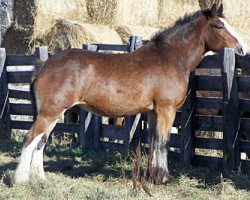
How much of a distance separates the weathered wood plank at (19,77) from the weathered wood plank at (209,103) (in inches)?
144

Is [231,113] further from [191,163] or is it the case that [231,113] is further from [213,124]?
[191,163]

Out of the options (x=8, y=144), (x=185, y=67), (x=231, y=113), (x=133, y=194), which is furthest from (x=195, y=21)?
(x=8, y=144)

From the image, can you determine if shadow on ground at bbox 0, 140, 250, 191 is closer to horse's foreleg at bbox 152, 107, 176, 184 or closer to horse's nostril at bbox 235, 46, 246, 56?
horse's foreleg at bbox 152, 107, 176, 184

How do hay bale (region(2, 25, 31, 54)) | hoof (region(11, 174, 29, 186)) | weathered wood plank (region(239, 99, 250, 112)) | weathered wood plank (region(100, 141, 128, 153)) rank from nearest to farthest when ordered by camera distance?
hoof (region(11, 174, 29, 186))
weathered wood plank (region(239, 99, 250, 112))
weathered wood plank (region(100, 141, 128, 153))
hay bale (region(2, 25, 31, 54))

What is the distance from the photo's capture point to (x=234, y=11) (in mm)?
17438

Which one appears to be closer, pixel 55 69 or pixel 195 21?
pixel 55 69

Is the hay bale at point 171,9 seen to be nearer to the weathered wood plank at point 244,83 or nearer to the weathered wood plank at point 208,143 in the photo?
the weathered wood plank at point 208,143

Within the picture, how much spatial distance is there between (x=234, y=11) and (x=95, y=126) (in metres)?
8.63

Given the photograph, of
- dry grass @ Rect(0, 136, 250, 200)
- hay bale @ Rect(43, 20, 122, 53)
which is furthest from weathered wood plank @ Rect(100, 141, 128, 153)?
hay bale @ Rect(43, 20, 122, 53)

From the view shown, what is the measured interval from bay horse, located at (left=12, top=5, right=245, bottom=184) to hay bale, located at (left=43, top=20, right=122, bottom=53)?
5.59 meters

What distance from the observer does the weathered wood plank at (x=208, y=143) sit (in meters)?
8.50

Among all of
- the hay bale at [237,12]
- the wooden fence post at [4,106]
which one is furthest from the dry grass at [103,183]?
the hay bale at [237,12]

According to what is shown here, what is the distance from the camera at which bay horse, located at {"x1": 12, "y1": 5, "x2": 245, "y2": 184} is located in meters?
7.82

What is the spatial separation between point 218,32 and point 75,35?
6.07 m
